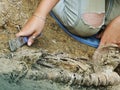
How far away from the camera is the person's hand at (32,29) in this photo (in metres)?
1.84

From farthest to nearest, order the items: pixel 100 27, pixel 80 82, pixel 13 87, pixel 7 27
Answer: pixel 100 27
pixel 7 27
pixel 80 82
pixel 13 87

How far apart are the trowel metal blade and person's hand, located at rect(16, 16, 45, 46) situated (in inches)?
0.7

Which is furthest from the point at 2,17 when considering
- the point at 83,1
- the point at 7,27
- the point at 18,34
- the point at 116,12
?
the point at 116,12

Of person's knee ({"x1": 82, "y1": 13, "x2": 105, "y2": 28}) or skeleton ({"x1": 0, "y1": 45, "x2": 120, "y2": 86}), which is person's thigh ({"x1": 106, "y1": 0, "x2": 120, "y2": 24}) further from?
skeleton ({"x1": 0, "y1": 45, "x2": 120, "y2": 86})

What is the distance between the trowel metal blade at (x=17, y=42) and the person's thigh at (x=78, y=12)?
33 cm

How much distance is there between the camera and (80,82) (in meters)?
1.62

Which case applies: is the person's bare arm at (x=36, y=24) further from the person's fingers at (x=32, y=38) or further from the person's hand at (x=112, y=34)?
the person's hand at (x=112, y=34)

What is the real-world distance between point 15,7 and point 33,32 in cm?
33

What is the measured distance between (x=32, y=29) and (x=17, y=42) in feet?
0.29

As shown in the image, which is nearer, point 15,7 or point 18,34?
point 18,34

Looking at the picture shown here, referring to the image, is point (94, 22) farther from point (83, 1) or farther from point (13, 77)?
point (13, 77)

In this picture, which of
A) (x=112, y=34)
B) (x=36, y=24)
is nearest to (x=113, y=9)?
(x=112, y=34)

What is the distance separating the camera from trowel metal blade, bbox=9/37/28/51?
1.80m

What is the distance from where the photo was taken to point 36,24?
6.11 ft
